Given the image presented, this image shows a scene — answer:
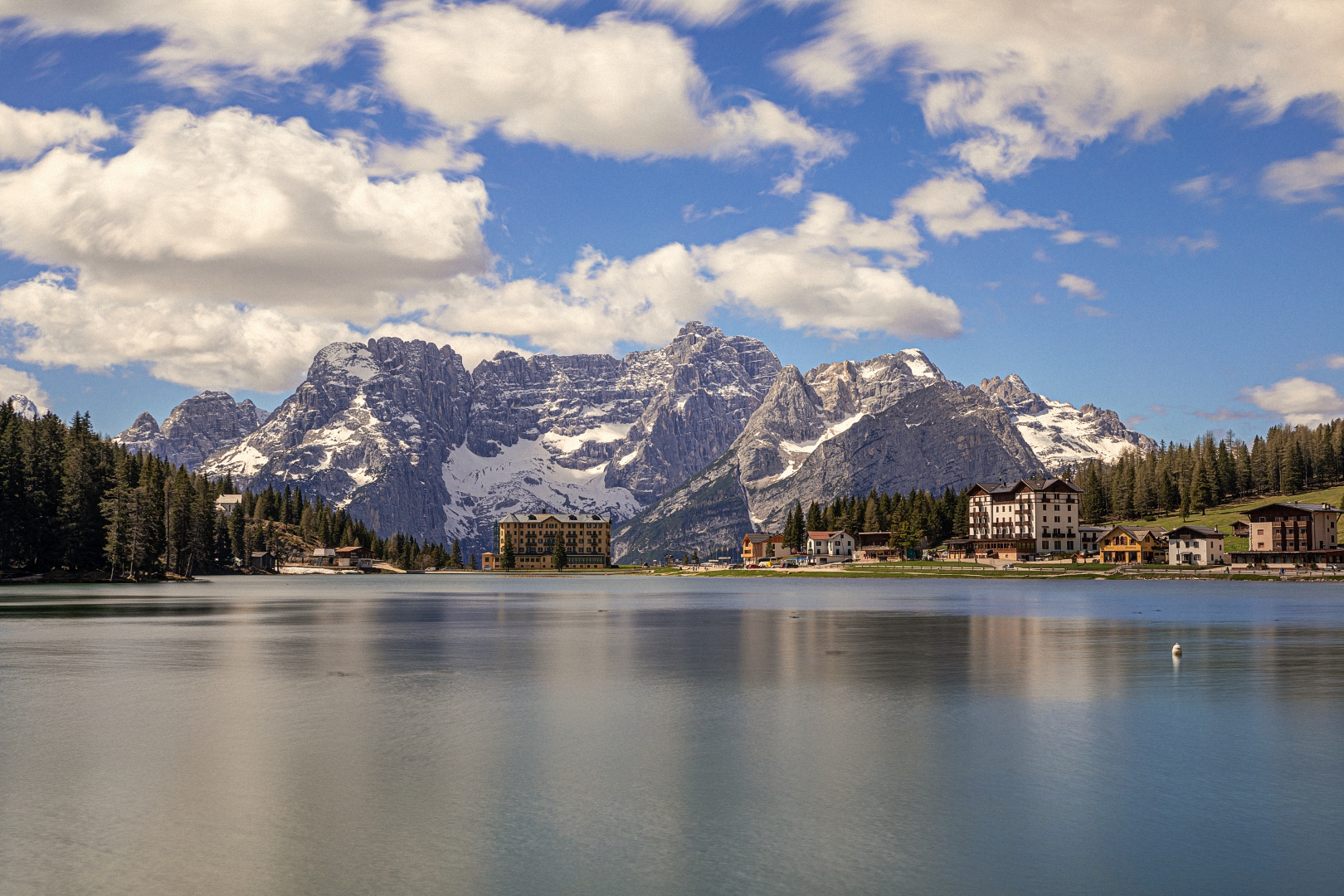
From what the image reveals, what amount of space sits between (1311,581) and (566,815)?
7548 inches

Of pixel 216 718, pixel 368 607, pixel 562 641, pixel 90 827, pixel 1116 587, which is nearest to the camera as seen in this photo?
pixel 90 827

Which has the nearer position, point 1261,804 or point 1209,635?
point 1261,804

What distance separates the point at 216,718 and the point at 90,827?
611 inches

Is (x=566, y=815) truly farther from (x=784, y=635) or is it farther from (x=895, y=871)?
(x=784, y=635)

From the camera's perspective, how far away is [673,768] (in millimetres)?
30844

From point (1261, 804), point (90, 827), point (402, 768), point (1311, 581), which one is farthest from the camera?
point (1311, 581)

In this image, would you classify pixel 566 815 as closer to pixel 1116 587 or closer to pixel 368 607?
pixel 368 607

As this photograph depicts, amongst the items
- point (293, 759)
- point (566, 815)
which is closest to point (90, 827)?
point (293, 759)

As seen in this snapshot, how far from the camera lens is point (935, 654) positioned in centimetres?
6234

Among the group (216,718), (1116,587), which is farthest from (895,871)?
(1116,587)

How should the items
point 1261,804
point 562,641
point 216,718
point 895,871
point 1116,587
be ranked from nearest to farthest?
point 895,871, point 1261,804, point 216,718, point 562,641, point 1116,587

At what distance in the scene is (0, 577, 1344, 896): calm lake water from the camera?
21438mm

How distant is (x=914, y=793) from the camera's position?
90.8 feet

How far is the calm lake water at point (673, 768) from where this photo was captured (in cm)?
2144
